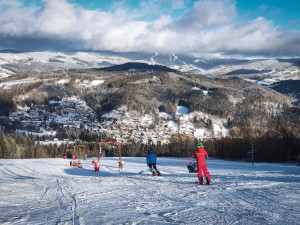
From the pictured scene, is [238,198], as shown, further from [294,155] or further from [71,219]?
[294,155]

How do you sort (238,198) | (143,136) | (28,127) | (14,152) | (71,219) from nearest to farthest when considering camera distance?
(71,219) < (238,198) < (14,152) < (143,136) < (28,127)

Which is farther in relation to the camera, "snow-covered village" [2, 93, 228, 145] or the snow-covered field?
"snow-covered village" [2, 93, 228, 145]

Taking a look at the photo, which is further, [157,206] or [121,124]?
[121,124]

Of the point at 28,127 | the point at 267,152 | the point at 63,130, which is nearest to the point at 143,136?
the point at 63,130

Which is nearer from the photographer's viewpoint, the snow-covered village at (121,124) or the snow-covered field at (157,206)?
the snow-covered field at (157,206)

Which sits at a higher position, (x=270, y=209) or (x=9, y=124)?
(x=9, y=124)

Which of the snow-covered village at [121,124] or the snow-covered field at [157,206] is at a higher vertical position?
the snow-covered village at [121,124]

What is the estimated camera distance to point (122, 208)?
8.12 m

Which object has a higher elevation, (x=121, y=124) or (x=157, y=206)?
(x=121, y=124)

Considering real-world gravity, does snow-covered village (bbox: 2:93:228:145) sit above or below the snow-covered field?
above

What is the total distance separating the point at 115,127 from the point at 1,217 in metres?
160

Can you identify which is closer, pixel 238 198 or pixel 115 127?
pixel 238 198

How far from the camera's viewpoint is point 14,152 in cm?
7462

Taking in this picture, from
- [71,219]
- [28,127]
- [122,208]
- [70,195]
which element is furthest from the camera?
[28,127]
